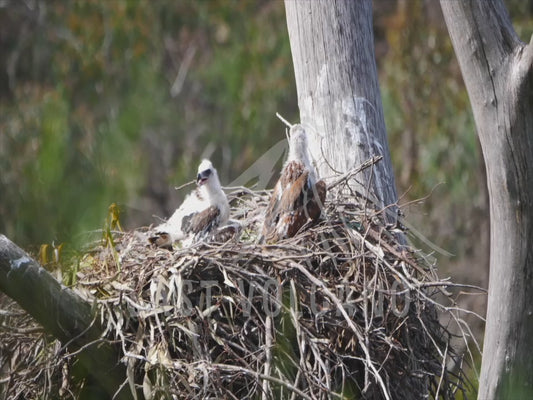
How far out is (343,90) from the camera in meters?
5.87

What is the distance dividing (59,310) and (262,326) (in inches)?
42.1

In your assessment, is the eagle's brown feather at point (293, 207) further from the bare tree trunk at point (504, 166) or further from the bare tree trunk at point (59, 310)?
the bare tree trunk at point (504, 166)

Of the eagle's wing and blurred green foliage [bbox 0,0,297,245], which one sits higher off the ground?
blurred green foliage [bbox 0,0,297,245]

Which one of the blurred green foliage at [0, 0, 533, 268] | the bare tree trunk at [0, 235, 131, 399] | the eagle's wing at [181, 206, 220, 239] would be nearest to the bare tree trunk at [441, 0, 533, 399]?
the bare tree trunk at [0, 235, 131, 399]

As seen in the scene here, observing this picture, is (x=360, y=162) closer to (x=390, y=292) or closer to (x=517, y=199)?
(x=390, y=292)

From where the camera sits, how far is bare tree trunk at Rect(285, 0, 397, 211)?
19.1ft

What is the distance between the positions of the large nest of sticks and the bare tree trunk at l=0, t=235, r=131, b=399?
0.29 feet

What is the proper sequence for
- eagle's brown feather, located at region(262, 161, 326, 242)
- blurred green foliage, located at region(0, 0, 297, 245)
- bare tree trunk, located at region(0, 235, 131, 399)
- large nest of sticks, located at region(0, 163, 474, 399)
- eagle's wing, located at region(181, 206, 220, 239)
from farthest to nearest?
eagle's wing, located at region(181, 206, 220, 239) < eagle's brown feather, located at region(262, 161, 326, 242) < large nest of sticks, located at region(0, 163, 474, 399) < bare tree trunk, located at region(0, 235, 131, 399) < blurred green foliage, located at region(0, 0, 297, 245)

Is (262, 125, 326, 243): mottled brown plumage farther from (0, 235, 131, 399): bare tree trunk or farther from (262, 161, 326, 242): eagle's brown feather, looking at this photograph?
(0, 235, 131, 399): bare tree trunk

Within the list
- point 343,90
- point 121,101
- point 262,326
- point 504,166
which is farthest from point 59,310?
point 343,90

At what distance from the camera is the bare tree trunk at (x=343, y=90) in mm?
5832

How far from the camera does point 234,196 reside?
21.5 ft

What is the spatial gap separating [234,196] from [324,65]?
125 centimetres

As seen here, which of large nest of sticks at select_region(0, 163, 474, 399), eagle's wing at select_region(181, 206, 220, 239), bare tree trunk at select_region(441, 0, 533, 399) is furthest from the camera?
eagle's wing at select_region(181, 206, 220, 239)
